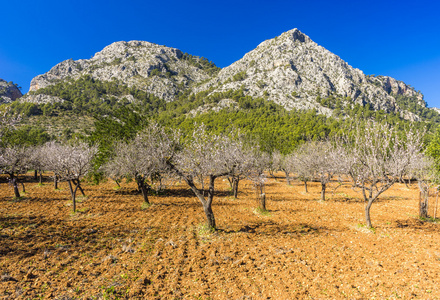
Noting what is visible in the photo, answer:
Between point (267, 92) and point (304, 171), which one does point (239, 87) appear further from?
point (304, 171)

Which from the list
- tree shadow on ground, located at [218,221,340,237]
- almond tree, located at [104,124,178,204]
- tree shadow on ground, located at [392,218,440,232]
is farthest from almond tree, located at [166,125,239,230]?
tree shadow on ground, located at [392,218,440,232]

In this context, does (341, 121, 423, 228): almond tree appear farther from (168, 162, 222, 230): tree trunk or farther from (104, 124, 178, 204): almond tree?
(104, 124, 178, 204): almond tree

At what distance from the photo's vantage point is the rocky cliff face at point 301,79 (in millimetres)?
154375

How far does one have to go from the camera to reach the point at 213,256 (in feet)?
35.0

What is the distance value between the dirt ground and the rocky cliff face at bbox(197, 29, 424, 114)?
138 meters

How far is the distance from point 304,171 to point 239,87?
479 feet

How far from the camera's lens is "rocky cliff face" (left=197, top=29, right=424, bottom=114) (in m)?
154

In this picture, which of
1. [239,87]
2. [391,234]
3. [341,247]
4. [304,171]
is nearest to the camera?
[341,247]

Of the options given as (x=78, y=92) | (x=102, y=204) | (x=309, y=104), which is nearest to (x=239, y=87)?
(x=309, y=104)

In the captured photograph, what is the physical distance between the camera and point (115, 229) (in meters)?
14.9

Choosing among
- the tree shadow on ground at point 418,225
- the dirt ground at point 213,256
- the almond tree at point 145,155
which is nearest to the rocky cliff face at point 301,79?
the tree shadow on ground at point 418,225

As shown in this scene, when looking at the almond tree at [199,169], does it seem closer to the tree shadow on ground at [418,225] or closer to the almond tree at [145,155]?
the almond tree at [145,155]

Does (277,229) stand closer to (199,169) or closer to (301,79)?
(199,169)

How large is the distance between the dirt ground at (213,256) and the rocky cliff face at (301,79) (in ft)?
453
